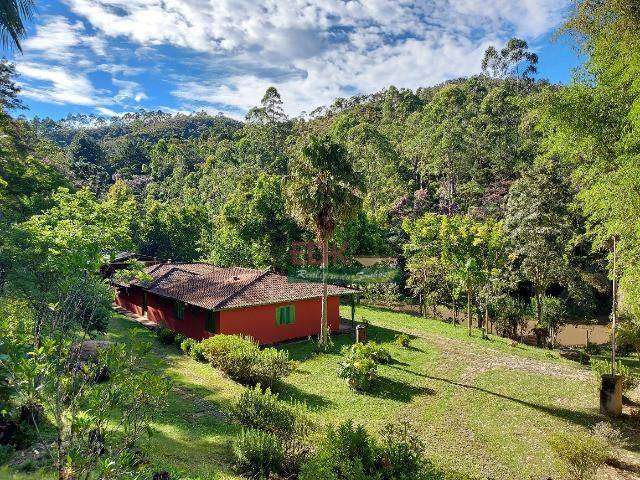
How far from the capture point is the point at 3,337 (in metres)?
5.22

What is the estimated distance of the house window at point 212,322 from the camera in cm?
2058

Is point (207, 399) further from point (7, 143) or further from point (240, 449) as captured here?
point (7, 143)

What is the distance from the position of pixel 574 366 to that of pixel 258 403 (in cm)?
1632

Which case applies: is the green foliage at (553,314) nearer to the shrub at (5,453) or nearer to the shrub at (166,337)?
the shrub at (166,337)

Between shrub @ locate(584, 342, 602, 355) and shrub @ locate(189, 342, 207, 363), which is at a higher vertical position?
shrub @ locate(189, 342, 207, 363)

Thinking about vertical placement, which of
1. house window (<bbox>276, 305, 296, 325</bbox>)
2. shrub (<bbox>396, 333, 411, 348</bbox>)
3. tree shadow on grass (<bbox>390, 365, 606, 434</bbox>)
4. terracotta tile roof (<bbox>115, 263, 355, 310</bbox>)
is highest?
terracotta tile roof (<bbox>115, 263, 355, 310</bbox>)

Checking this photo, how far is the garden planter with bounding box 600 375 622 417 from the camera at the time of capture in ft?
46.0

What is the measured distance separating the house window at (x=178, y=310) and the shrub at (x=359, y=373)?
35.2 ft

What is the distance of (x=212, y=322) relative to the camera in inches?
826

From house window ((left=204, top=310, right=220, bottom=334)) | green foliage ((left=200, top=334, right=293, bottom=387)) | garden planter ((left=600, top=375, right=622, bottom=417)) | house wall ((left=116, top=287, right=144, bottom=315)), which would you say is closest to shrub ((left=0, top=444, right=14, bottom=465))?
green foliage ((left=200, top=334, right=293, bottom=387))

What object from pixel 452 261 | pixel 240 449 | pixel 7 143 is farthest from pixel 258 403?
pixel 7 143

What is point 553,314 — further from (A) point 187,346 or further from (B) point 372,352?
(A) point 187,346

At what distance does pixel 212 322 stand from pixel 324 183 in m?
8.85

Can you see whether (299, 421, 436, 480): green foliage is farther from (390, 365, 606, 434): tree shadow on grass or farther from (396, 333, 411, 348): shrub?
(396, 333, 411, 348): shrub
